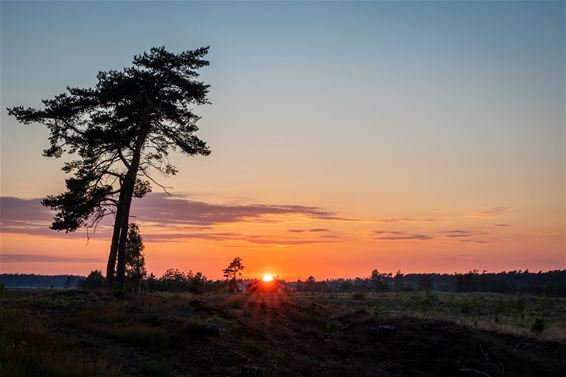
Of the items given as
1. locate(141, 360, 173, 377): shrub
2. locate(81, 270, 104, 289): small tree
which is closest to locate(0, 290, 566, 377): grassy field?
locate(141, 360, 173, 377): shrub

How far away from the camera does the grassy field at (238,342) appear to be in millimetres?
11609

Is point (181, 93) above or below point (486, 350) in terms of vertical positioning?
above

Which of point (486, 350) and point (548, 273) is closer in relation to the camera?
point (486, 350)

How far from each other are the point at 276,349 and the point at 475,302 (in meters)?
37.5

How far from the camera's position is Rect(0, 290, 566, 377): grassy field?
11.6m

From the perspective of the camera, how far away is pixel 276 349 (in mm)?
15664

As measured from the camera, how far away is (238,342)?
15445 mm

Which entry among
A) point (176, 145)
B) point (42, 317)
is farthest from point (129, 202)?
point (42, 317)

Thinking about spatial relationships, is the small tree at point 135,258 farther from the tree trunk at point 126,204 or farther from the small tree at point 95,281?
the tree trunk at point 126,204

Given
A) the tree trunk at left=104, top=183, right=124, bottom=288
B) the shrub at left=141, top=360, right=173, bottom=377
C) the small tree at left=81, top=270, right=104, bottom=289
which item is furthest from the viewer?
the small tree at left=81, top=270, right=104, bottom=289

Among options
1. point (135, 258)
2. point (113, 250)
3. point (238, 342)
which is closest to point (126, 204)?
point (113, 250)

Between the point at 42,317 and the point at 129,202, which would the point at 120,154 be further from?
the point at 42,317

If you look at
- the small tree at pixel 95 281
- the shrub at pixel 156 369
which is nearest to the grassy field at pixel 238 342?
the shrub at pixel 156 369

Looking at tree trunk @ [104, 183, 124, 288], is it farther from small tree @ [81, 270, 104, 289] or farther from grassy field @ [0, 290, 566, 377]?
small tree @ [81, 270, 104, 289]
